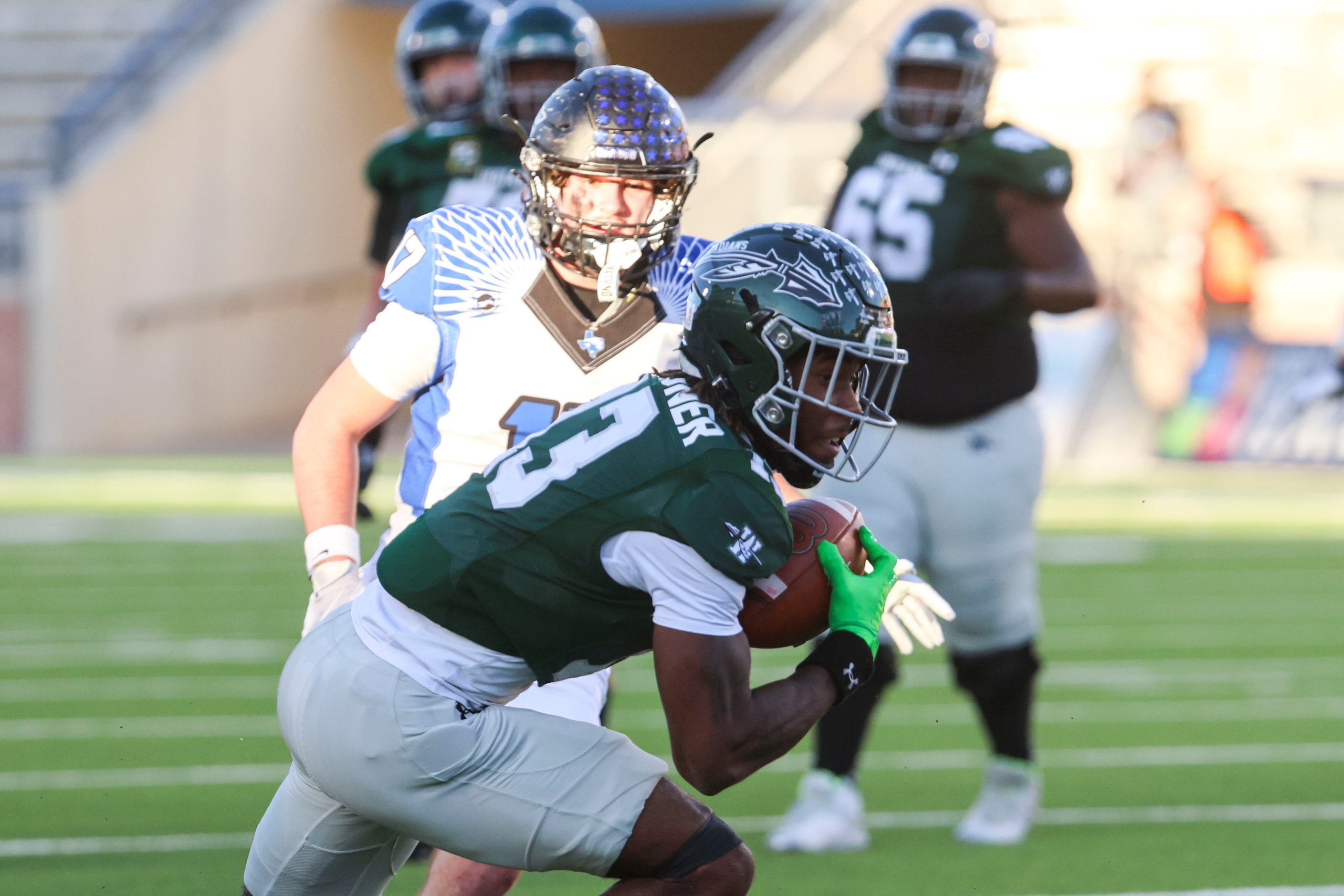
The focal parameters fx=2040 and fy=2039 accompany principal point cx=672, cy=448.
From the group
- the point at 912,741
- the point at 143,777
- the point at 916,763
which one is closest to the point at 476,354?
the point at 143,777

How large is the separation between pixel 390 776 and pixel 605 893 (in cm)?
35

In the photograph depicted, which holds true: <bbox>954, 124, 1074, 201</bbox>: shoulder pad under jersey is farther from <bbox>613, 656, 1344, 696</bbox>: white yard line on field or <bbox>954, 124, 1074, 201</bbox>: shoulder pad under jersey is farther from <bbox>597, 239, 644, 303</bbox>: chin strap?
<bbox>613, 656, 1344, 696</bbox>: white yard line on field

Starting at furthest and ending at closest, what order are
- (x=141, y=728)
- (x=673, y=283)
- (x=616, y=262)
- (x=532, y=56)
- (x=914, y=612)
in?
(x=141, y=728) → (x=532, y=56) → (x=673, y=283) → (x=616, y=262) → (x=914, y=612)

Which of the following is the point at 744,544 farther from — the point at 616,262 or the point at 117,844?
the point at 117,844

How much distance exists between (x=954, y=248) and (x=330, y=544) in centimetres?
203

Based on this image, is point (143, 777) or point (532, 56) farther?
point (143, 777)

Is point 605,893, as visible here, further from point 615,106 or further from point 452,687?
point 615,106

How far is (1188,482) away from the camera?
49.5 ft

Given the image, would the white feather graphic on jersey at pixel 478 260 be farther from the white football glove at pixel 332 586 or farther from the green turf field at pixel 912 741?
the green turf field at pixel 912 741

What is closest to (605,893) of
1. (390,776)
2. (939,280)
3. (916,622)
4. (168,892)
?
(390,776)

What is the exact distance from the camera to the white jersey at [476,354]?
11.5ft

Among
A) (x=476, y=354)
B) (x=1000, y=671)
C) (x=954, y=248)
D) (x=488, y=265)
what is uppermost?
(x=488, y=265)

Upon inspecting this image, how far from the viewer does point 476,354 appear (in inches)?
138

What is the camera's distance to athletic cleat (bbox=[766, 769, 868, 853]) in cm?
479
